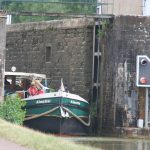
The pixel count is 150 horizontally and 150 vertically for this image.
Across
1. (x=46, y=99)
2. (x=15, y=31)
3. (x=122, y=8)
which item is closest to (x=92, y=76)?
(x=46, y=99)

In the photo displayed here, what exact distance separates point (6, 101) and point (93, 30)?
6.95 m

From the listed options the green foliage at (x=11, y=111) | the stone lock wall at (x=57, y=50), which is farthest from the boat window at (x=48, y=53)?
the green foliage at (x=11, y=111)

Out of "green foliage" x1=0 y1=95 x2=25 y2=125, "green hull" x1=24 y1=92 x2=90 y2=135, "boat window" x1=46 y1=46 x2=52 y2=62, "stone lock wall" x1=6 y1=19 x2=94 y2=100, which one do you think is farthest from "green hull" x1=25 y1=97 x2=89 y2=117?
"boat window" x1=46 y1=46 x2=52 y2=62

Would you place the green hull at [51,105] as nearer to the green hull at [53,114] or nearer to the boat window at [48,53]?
the green hull at [53,114]

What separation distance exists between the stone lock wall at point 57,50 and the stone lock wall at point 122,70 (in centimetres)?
Result: 159

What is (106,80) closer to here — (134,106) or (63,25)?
(134,106)

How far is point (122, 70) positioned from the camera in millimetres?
28875

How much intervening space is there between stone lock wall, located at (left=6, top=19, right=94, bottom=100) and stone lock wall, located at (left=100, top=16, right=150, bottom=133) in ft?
5.20

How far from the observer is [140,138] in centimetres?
2739

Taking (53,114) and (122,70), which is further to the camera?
(122,70)

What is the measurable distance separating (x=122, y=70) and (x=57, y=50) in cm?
465

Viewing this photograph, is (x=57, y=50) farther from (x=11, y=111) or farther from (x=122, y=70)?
(x=11, y=111)

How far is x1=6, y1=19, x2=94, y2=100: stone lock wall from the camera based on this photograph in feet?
101

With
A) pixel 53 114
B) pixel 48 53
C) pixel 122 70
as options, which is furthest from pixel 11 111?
pixel 48 53
